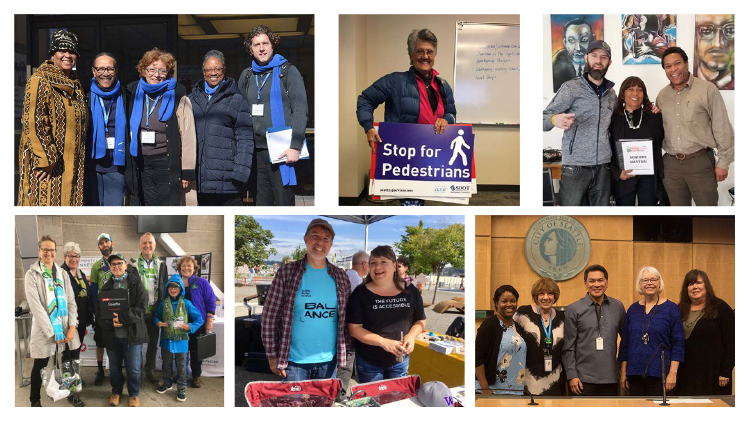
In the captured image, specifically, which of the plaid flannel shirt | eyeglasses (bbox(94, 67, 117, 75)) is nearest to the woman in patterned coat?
eyeglasses (bbox(94, 67, 117, 75))

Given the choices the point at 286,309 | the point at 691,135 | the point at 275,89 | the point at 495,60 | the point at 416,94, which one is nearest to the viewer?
the point at 286,309

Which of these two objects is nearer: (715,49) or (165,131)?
(715,49)

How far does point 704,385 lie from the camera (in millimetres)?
3859

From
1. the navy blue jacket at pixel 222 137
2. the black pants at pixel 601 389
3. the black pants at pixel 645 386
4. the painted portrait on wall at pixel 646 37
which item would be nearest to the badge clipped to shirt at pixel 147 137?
the navy blue jacket at pixel 222 137

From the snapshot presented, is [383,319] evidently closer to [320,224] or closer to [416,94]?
[320,224]

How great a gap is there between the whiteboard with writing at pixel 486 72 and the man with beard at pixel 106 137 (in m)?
3.51

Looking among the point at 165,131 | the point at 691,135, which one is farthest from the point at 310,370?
the point at 691,135

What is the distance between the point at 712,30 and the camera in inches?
152

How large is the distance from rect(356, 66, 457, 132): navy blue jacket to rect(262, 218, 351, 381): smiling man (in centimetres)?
79

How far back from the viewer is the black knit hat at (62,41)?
3.94 meters

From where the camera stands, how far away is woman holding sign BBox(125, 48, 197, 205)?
4.02m

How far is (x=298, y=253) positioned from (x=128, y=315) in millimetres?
1014

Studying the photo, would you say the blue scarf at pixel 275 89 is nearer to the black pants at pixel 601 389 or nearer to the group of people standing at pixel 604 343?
the group of people standing at pixel 604 343
